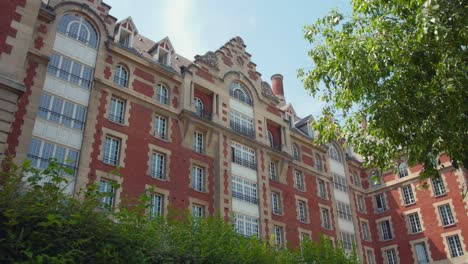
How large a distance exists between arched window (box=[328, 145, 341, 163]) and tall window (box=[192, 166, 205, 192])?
1468 cm

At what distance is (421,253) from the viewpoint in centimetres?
3497

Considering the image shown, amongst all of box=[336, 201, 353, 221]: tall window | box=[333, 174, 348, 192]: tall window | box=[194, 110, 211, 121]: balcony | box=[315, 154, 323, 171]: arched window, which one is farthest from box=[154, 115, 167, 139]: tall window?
box=[333, 174, 348, 192]: tall window

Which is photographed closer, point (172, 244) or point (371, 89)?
point (172, 244)

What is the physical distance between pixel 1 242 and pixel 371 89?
1127 centimetres

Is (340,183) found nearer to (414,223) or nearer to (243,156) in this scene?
(414,223)

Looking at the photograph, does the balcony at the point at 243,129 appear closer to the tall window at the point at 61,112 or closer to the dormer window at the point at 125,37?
the dormer window at the point at 125,37

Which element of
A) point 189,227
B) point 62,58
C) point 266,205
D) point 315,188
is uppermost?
point 62,58

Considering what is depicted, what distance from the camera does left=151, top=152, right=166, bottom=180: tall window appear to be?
939 inches

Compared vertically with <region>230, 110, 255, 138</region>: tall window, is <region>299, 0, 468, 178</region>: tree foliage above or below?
below

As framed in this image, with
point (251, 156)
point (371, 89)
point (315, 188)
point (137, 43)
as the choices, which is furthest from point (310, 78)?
point (315, 188)

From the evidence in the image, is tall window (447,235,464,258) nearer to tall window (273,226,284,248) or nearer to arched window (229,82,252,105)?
tall window (273,226,284,248)

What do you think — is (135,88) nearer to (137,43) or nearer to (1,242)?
(137,43)

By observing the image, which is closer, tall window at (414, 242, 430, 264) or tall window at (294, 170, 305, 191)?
tall window at (294, 170, 305, 191)

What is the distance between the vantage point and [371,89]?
47.3ft
